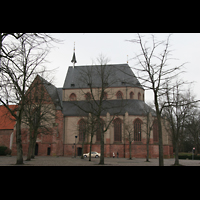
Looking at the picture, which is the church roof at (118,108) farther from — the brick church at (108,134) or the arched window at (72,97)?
the arched window at (72,97)

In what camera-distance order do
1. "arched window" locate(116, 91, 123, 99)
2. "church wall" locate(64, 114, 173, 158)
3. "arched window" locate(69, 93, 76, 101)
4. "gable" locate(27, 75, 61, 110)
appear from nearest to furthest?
"gable" locate(27, 75, 61, 110), "church wall" locate(64, 114, 173, 158), "arched window" locate(116, 91, 123, 99), "arched window" locate(69, 93, 76, 101)

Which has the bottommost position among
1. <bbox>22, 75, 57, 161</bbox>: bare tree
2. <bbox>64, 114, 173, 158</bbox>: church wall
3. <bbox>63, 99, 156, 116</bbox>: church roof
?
<bbox>64, 114, 173, 158</bbox>: church wall

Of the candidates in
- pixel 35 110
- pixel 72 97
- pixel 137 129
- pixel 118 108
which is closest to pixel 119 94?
pixel 118 108

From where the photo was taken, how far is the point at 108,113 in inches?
1880

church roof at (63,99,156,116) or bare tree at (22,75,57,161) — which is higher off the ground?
church roof at (63,99,156,116)

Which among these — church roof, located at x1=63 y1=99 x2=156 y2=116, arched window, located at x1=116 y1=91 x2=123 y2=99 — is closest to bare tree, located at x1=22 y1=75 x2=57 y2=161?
church roof, located at x1=63 y1=99 x2=156 y2=116

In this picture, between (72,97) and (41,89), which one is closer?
(41,89)

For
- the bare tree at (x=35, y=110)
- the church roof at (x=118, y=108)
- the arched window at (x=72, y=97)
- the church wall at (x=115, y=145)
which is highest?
the arched window at (x=72, y=97)

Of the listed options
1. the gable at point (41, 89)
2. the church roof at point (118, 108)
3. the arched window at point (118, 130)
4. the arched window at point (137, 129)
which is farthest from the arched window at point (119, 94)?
the gable at point (41, 89)

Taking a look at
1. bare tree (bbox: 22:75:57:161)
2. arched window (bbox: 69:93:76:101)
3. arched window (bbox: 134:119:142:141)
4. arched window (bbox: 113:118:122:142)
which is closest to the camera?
bare tree (bbox: 22:75:57:161)

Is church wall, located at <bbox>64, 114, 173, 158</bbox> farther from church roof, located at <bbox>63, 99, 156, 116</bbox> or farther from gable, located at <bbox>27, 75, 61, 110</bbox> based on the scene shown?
gable, located at <bbox>27, 75, 61, 110</bbox>

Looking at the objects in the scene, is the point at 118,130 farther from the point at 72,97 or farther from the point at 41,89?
the point at 41,89
